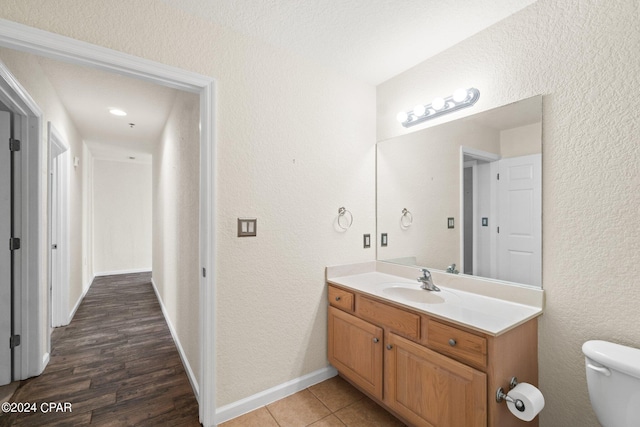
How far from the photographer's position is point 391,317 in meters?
1.64

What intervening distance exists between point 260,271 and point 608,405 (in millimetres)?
1707

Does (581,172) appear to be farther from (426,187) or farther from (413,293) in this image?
(413,293)

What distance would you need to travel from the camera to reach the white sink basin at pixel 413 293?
1.81 meters

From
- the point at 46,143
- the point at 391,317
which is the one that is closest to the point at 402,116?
the point at 391,317

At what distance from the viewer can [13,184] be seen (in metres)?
2.03

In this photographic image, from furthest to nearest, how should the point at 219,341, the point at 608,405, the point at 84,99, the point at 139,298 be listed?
the point at 139,298 → the point at 84,99 → the point at 219,341 → the point at 608,405

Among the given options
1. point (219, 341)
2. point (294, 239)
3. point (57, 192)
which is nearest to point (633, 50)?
point (294, 239)

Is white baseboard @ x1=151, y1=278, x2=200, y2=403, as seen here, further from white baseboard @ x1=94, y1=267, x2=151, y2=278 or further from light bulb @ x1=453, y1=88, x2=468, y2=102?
white baseboard @ x1=94, y1=267, x2=151, y2=278

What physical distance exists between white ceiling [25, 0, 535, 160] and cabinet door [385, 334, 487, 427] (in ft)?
5.88

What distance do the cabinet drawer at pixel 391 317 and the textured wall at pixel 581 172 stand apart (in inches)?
25.1

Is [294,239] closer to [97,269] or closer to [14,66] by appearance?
[14,66]

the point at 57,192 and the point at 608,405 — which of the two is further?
the point at 57,192

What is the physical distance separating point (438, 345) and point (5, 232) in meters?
2.86

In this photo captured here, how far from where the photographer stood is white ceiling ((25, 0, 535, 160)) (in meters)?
1.54
